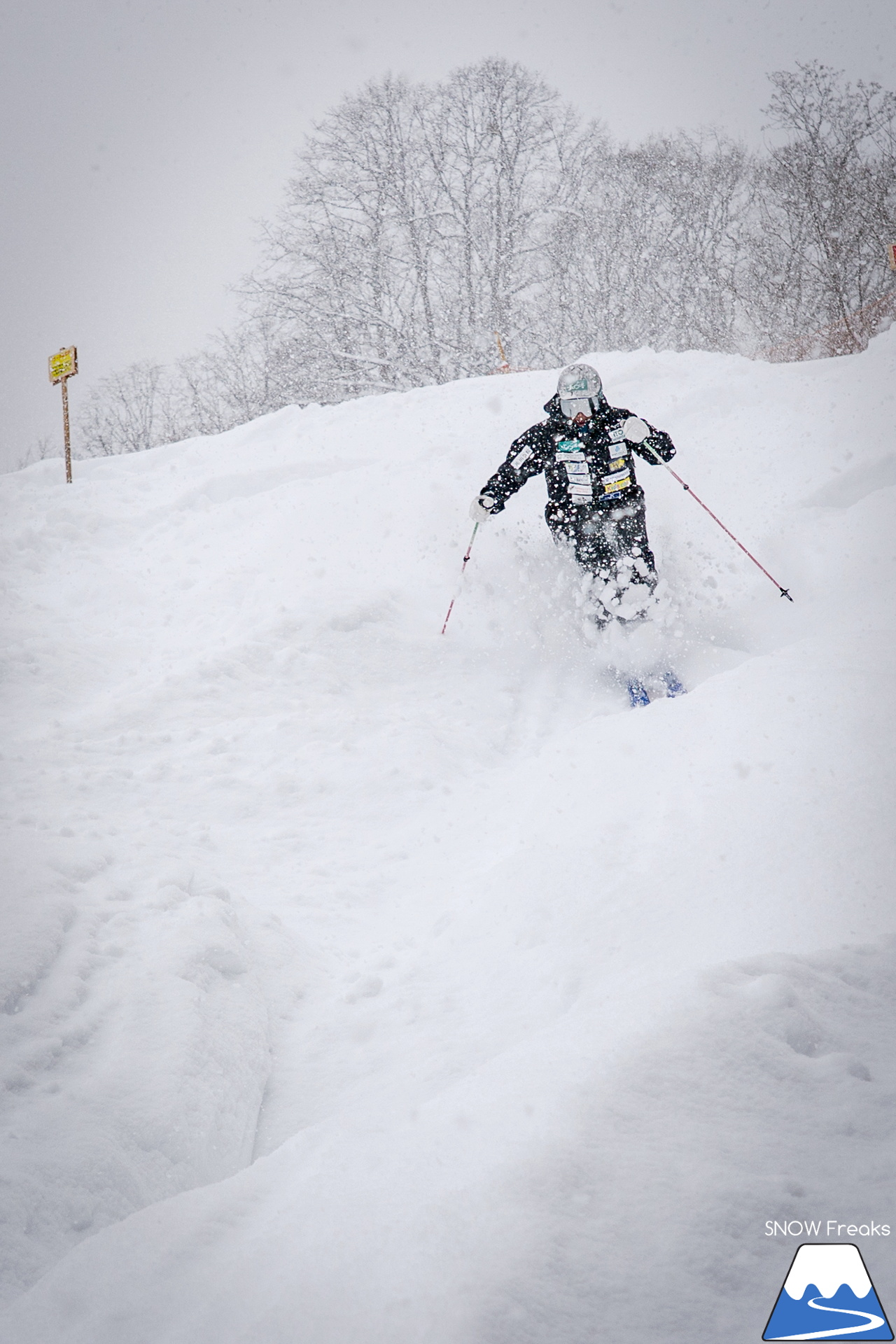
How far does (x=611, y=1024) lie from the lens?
2.05m

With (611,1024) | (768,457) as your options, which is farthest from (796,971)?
(768,457)

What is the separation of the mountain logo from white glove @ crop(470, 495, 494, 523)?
583 centimetres

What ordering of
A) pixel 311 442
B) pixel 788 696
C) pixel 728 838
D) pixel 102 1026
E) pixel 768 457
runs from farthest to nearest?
1. pixel 311 442
2. pixel 768 457
3. pixel 788 696
4. pixel 728 838
5. pixel 102 1026

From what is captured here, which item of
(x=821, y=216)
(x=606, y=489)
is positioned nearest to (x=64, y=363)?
(x=606, y=489)

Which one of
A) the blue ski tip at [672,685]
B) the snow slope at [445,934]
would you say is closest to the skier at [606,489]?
the snow slope at [445,934]

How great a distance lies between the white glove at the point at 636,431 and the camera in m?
6.38

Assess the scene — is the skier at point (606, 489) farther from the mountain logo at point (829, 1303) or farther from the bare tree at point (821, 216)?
the bare tree at point (821, 216)

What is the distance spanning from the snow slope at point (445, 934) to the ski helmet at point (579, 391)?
1.51 metres

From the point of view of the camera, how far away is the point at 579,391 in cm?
645

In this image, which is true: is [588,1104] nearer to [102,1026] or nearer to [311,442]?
[102,1026]

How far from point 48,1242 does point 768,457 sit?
807cm

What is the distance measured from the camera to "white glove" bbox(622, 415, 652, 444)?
6375 mm

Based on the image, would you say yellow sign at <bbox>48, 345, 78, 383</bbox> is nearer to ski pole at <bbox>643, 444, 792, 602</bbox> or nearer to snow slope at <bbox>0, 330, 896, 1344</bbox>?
snow slope at <bbox>0, 330, 896, 1344</bbox>

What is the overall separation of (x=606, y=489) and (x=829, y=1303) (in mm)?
5861
